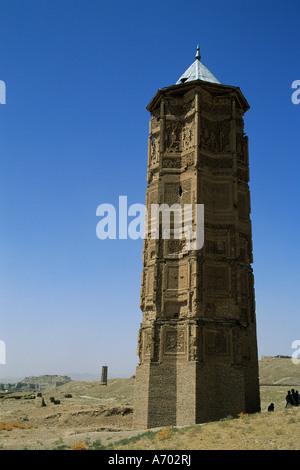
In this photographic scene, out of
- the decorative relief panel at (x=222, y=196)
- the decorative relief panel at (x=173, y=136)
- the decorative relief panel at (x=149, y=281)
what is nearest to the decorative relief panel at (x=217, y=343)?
the decorative relief panel at (x=149, y=281)

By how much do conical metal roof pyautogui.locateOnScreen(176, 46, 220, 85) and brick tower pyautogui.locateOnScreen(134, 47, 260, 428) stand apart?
8 centimetres

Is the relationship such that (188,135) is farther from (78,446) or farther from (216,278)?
(78,446)

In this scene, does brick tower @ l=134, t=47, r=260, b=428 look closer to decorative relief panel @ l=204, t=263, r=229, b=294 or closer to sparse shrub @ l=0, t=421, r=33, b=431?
decorative relief panel @ l=204, t=263, r=229, b=294

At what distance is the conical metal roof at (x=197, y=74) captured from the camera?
25812 mm

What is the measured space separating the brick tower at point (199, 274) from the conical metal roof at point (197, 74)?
8cm

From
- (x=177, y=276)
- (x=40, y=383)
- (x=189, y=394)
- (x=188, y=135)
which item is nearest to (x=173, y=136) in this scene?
(x=188, y=135)

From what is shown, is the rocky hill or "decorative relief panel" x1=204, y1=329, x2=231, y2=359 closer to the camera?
"decorative relief panel" x1=204, y1=329, x2=231, y2=359

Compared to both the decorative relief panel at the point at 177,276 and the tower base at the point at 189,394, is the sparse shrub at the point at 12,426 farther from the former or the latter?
the decorative relief panel at the point at 177,276

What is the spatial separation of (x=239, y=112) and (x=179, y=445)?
19109 mm

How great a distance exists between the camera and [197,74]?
85.4 ft

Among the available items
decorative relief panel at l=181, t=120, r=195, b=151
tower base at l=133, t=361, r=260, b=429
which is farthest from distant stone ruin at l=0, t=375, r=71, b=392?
decorative relief panel at l=181, t=120, r=195, b=151

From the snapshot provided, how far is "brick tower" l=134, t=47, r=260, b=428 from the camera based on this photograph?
2070 centimetres

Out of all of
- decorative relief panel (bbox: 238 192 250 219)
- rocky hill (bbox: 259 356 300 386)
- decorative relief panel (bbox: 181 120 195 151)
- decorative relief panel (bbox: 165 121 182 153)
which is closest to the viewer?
decorative relief panel (bbox: 181 120 195 151)
